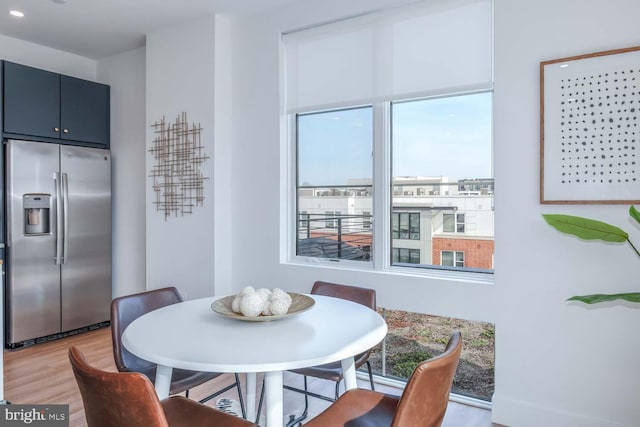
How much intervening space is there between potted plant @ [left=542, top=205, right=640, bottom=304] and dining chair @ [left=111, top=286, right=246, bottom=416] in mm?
1627

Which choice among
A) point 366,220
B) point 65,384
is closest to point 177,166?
point 366,220

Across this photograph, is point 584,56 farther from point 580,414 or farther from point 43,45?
point 43,45

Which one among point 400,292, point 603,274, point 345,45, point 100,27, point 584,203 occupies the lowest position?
point 400,292

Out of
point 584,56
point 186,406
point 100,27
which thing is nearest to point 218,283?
point 186,406

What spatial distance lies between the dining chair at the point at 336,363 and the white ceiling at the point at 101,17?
85.4 inches

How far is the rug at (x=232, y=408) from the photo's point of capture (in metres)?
2.49

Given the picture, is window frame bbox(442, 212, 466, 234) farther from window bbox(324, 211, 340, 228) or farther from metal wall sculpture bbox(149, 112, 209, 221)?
metal wall sculpture bbox(149, 112, 209, 221)

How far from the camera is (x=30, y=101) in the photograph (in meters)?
3.80

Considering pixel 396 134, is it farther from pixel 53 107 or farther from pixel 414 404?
pixel 53 107

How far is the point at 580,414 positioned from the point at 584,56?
6.18 feet

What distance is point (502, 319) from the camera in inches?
96.9

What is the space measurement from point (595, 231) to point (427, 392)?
1133 mm

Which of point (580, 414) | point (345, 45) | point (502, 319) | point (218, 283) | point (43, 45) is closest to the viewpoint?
point (580, 414)

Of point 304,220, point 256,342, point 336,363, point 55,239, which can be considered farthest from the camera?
point 55,239
